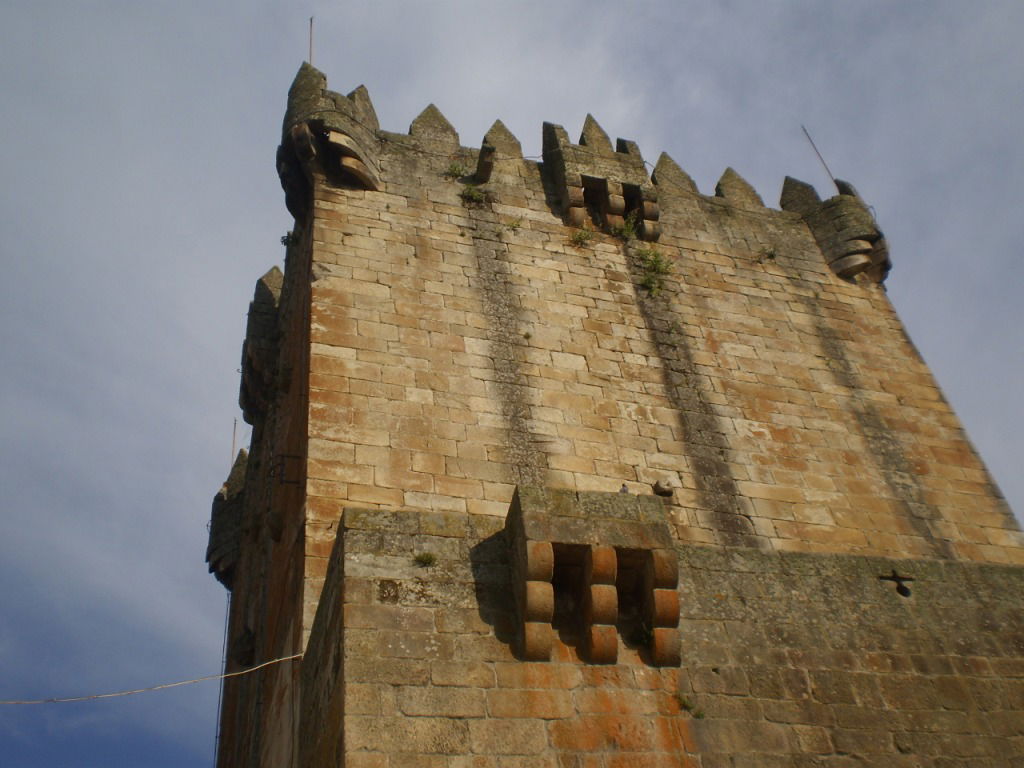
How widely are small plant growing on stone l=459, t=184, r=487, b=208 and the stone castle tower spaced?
0.04 m

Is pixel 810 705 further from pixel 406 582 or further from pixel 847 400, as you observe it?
pixel 847 400

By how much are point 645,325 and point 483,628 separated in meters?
4.91

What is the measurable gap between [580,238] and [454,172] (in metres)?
1.45

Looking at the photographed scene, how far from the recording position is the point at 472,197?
32.8ft

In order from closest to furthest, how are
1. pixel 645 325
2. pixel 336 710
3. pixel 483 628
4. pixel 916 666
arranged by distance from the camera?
pixel 336 710 < pixel 483 628 < pixel 916 666 < pixel 645 325

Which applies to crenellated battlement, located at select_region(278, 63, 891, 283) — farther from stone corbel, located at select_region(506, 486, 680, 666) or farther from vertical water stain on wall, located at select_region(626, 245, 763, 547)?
stone corbel, located at select_region(506, 486, 680, 666)

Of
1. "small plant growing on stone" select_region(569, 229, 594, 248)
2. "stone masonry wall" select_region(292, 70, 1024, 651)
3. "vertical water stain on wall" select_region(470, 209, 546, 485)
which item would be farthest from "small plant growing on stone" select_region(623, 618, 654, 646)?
"small plant growing on stone" select_region(569, 229, 594, 248)

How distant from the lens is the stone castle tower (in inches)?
195

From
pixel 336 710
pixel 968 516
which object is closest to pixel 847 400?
pixel 968 516

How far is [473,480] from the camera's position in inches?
292

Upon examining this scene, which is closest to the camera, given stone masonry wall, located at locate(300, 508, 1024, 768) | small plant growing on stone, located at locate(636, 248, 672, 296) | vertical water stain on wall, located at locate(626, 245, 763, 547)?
stone masonry wall, located at locate(300, 508, 1024, 768)

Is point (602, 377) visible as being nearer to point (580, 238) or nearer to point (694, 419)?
point (694, 419)

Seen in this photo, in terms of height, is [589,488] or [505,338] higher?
[505,338]

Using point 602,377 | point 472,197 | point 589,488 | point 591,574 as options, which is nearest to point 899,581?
point 591,574
